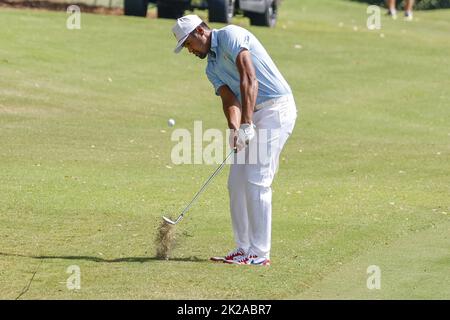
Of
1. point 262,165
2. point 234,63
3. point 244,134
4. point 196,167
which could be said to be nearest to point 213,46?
point 234,63

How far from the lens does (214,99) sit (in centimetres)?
2336

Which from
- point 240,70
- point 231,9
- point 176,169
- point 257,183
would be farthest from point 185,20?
point 231,9

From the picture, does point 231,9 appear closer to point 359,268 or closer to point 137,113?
point 137,113

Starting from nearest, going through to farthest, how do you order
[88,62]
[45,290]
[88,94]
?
[45,290]
[88,94]
[88,62]

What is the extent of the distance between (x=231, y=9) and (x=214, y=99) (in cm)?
749

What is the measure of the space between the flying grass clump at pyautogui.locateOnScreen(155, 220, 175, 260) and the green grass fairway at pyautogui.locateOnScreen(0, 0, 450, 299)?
12cm

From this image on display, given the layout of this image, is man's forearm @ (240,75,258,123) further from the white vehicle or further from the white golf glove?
the white vehicle

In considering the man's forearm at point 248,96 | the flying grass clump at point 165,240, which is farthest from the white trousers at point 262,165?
the flying grass clump at point 165,240

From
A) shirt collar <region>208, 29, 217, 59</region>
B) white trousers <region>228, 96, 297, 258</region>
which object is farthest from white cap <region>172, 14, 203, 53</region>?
white trousers <region>228, 96, 297, 258</region>

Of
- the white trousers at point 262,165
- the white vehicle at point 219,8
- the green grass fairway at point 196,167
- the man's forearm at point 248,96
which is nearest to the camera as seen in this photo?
the man's forearm at point 248,96

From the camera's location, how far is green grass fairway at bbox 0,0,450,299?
33.2 ft

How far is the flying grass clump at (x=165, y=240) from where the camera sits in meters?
10.8

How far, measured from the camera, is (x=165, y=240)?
10867 mm

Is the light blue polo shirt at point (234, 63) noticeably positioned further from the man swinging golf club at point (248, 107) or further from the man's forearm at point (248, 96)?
the man's forearm at point (248, 96)
